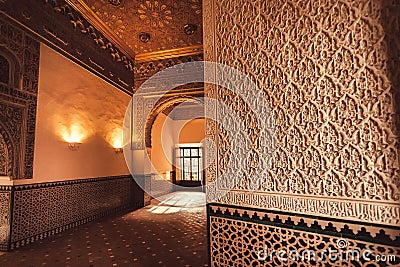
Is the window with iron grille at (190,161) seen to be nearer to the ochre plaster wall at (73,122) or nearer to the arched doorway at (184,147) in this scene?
the arched doorway at (184,147)

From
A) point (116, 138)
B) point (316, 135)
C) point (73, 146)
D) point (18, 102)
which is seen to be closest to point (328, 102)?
point (316, 135)

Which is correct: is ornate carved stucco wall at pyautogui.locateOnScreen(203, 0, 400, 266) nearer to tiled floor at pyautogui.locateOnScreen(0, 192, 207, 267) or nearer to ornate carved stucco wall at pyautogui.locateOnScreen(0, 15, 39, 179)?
tiled floor at pyautogui.locateOnScreen(0, 192, 207, 267)

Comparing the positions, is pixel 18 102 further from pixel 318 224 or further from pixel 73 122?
pixel 318 224

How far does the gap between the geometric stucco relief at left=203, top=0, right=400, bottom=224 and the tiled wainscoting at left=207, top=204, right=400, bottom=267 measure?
0.22 feet

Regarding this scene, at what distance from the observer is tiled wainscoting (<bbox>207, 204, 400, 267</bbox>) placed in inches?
45.3

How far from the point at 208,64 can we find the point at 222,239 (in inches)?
51.9

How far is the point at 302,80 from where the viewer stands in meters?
1.39

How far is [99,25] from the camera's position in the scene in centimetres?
448

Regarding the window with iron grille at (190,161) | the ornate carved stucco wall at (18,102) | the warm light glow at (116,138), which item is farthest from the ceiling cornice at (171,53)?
the window with iron grille at (190,161)

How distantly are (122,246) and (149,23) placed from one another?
12.5 ft

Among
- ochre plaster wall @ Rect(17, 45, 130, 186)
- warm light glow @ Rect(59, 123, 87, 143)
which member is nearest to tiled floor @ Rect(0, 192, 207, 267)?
ochre plaster wall @ Rect(17, 45, 130, 186)

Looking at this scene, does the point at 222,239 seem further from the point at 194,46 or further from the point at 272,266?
the point at 194,46

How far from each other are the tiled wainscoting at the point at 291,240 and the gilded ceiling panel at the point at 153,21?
353 centimetres

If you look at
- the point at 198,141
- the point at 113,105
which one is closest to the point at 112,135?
the point at 113,105
